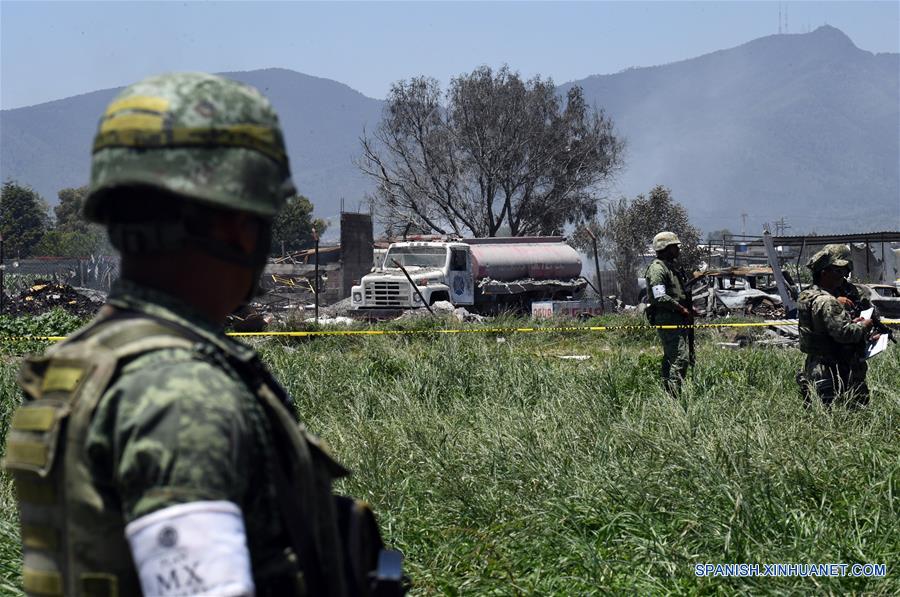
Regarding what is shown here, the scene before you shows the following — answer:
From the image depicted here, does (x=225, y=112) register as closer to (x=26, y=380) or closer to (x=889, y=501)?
(x=26, y=380)

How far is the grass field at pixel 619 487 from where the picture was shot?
4094 millimetres

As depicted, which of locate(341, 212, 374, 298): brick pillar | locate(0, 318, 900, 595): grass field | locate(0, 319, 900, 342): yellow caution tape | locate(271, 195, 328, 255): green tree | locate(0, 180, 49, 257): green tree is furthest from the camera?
locate(271, 195, 328, 255): green tree

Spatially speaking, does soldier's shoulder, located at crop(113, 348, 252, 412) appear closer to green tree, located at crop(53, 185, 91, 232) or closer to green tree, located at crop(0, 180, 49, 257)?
green tree, located at crop(0, 180, 49, 257)

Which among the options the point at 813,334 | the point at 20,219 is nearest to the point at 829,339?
the point at 813,334

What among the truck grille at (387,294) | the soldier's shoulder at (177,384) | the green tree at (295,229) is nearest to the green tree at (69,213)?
the green tree at (295,229)

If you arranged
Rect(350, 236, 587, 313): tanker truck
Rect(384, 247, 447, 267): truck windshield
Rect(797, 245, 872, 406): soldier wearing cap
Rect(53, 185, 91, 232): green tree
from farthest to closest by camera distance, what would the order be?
Rect(53, 185, 91, 232): green tree, Rect(384, 247, 447, 267): truck windshield, Rect(350, 236, 587, 313): tanker truck, Rect(797, 245, 872, 406): soldier wearing cap

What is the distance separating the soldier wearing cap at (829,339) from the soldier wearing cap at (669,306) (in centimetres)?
192

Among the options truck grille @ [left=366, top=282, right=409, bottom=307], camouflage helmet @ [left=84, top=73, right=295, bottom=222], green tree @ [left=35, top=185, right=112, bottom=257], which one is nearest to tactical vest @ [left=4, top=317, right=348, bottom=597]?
camouflage helmet @ [left=84, top=73, right=295, bottom=222]

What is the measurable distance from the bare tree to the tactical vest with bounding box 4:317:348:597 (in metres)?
43.7

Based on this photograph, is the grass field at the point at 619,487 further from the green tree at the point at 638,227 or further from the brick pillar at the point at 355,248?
the green tree at the point at 638,227

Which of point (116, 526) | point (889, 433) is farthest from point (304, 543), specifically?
point (889, 433)

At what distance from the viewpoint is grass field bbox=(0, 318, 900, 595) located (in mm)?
4094

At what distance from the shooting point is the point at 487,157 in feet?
150

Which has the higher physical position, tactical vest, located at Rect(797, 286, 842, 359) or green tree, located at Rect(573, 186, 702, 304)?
green tree, located at Rect(573, 186, 702, 304)
